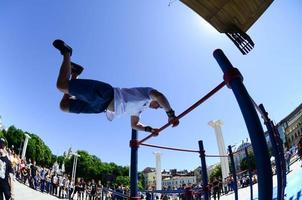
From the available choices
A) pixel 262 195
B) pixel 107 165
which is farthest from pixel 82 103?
pixel 107 165

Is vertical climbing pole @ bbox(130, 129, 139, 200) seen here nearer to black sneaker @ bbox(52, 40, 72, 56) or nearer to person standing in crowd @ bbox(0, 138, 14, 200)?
black sneaker @ bbox(52, 40, 72, 56)

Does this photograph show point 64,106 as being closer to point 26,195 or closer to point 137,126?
point 137,126

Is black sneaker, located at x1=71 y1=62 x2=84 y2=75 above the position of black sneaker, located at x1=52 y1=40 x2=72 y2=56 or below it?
below

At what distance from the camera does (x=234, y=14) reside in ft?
22.1

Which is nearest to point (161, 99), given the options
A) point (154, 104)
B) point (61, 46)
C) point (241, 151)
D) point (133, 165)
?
point (154, 104)

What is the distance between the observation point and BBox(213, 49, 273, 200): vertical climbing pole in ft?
4.97

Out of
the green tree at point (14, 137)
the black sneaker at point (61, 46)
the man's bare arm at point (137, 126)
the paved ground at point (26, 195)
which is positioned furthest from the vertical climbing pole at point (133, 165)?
the green tree at point (14, 137)

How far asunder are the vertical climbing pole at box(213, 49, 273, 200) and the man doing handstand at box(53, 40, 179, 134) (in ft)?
4.35

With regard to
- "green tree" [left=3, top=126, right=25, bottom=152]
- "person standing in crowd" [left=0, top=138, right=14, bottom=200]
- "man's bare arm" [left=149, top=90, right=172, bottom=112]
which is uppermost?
"green tree" [left=3, top=126, right=25, bottom=152]

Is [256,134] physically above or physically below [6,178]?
below

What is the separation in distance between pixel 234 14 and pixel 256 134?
5.79 meters

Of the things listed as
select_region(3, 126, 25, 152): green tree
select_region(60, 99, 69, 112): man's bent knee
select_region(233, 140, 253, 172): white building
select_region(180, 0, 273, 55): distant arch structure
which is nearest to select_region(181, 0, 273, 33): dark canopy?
select_region(180, 0, 273, 55): distant arch structure

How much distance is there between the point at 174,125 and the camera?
3.16 m

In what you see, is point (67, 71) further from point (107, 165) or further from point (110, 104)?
point (107, 165)
